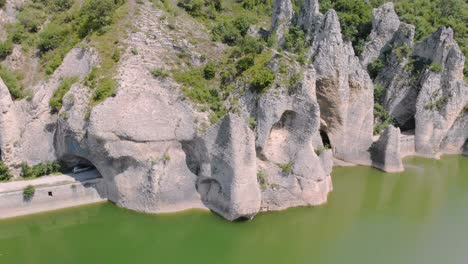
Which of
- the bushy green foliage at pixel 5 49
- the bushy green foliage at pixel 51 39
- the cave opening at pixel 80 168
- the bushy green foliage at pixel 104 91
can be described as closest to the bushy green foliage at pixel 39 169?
the cave opening at pixel 80 168

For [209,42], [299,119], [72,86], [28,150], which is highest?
[209,42]

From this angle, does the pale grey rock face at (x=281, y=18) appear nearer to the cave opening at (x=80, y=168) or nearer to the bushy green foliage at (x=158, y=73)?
the bushy green foliage at (x=158, y=73)

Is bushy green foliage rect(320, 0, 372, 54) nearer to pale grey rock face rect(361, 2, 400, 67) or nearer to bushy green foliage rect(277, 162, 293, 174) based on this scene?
pale grey rock face rect(361, 2, 400, 67)

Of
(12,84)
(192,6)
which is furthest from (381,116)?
(12,84)

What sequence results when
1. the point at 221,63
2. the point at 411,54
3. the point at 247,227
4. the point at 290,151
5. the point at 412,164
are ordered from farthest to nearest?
1. the point at 411,54
2. the point at 412,164
3. the point at 221,63
4. the point at 290,151
5. the point at 247,227

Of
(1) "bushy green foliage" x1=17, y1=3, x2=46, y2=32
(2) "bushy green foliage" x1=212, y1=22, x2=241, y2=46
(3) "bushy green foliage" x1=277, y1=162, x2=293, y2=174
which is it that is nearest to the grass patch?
(3) "bushy green foliage" x1=277, y1=162, x2=293, y2=174

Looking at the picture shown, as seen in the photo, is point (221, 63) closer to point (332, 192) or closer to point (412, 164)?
point (332, 192)

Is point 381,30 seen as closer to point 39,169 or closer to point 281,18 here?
point 281,18

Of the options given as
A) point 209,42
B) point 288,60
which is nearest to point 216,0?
point 209,42
